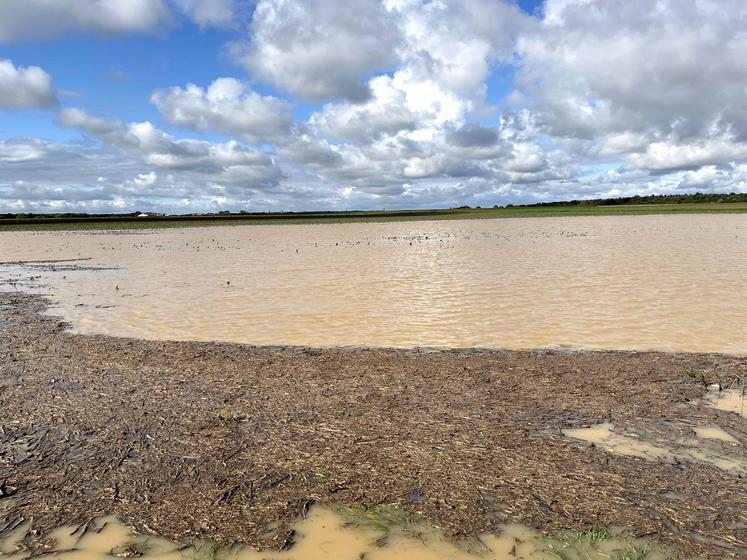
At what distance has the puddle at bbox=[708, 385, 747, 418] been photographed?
7.72 meters

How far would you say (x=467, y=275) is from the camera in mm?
23984

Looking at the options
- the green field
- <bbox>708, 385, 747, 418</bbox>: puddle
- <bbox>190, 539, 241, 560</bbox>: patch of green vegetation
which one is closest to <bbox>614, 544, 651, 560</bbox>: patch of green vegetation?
<bbox>190, 539, 241, 560</bbox>: patch of green vegetation

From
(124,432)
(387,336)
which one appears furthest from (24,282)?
(124,432)

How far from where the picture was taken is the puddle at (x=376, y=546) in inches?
179

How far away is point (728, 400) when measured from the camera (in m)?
8.07

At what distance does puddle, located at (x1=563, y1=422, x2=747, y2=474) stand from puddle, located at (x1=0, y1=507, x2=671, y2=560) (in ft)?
6.08

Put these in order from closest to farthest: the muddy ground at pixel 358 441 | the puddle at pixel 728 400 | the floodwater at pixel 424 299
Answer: the muddy ground at pixel 358 441, the puddle at pixel 728 400, the floodwater at pixel 424 299

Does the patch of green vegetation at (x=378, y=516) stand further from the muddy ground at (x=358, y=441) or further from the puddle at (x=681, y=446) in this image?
the puddle at (x=681, y=446)

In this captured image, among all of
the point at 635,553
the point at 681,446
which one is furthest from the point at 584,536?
the point at 681,446

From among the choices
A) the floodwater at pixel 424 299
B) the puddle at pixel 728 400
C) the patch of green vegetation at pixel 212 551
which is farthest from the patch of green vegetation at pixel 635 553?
the floodwater at pixel 424 299

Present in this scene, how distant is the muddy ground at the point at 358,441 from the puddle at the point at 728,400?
7.6 inches

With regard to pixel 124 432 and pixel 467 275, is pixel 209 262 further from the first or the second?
pixel 124 432

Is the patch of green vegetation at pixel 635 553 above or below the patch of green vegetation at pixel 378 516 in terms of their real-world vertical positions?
above

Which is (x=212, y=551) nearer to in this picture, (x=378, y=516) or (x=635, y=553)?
(x=378, y=516)
